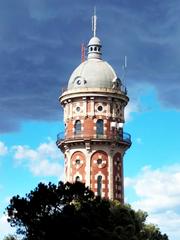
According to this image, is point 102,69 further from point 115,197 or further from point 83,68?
point 115,197

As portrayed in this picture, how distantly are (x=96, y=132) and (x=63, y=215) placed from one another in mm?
34336

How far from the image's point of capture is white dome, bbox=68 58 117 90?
10788 cm

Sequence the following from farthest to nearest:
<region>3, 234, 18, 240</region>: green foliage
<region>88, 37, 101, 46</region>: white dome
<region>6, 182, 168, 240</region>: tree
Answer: <region>88, 37, 101, 46</region>: white dome < <region>3, 234, 18, 240</region>: green foliage < <region>6, 182, 168, 240</region>: tree

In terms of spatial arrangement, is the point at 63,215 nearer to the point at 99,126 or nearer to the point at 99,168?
the point at 99,168

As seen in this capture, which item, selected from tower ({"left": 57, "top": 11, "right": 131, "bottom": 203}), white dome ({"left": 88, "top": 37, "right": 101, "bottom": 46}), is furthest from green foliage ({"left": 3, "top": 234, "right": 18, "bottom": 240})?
white dome ({"left": 88, "top": 37, "right": 101, "bottom": 46})

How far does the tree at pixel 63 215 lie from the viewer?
2859 inches

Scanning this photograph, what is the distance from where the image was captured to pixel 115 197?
10544 centimetres

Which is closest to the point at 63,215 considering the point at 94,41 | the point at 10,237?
the point at 10,237

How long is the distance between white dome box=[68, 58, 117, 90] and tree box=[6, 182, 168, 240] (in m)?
31.0

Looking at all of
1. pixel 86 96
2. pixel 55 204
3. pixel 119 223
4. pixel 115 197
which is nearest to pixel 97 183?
pixel 115 197

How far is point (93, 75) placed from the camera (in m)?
108

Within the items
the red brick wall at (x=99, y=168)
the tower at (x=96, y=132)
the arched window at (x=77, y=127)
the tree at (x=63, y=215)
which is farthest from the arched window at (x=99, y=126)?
the tree at (x=63, y=215)

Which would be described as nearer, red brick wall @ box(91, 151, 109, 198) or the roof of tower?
red brick wall @ box(91, 151, 109, 198)

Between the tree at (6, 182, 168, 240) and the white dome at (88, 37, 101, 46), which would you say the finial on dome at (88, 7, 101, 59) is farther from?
the tree at (6, 182, 168, 240)
